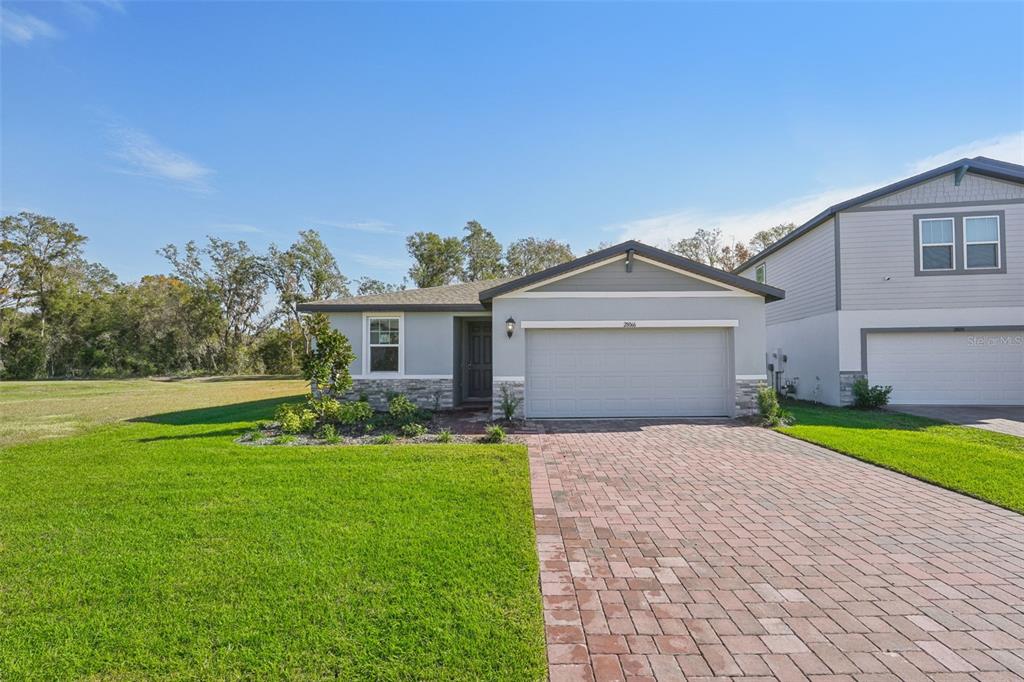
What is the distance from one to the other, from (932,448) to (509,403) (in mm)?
7266

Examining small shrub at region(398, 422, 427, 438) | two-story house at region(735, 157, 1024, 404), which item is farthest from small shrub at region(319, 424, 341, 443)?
two-story house at region(735, 157, 1024, 404)

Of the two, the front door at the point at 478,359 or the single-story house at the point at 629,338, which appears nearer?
the single-story house at the point at 629,338

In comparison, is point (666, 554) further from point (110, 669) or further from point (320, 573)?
point (110, 669)

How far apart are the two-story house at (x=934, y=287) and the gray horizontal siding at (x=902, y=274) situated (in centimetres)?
3

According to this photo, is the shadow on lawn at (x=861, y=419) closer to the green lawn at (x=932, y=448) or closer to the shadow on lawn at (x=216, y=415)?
the green lawn at (x=932, y=448)

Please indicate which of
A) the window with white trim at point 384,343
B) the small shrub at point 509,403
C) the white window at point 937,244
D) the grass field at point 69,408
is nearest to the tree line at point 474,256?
the grass field at point 69,408

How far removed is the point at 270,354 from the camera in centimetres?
3353

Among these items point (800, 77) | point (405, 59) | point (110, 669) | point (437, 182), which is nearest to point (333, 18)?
point (405, 59)

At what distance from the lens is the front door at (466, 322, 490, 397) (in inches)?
538

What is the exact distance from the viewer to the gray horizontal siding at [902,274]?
1174 cm

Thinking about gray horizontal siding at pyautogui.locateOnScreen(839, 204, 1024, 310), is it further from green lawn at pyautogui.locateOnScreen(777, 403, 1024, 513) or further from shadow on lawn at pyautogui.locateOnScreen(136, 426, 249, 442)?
shadow on lawn at pyautogui.locateOnScreen(136, 426, 249, 442)

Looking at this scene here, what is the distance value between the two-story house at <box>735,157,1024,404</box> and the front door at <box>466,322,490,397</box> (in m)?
9.88

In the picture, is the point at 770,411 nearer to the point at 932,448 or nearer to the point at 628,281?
the point at 932,448

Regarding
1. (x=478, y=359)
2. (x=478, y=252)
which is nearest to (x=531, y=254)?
(x=478, y=252)
